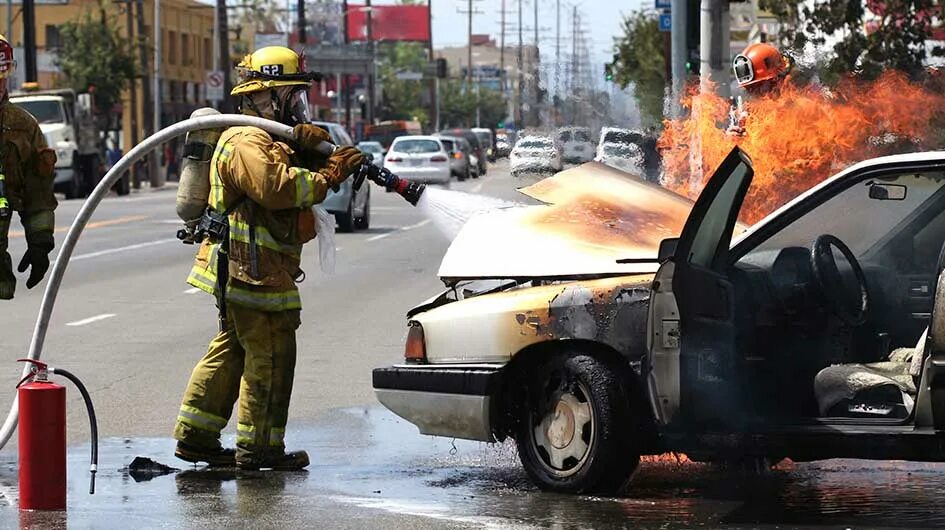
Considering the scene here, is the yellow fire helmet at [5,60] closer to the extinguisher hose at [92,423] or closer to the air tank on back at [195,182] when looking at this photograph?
the air tank on back at [195,182]

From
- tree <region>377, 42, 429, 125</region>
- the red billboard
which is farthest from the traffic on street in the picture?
the red billboard

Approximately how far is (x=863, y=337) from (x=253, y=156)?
8.48 feet

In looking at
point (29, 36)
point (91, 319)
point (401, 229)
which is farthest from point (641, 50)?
point (91, 319)

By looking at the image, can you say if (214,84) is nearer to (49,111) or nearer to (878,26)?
(49,111)

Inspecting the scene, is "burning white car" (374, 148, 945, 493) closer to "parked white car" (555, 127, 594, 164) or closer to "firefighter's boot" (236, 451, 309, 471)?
"firefighter's boot" (236, 451, 309, 471)

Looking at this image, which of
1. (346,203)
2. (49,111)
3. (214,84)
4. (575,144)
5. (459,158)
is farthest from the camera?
(214,84)

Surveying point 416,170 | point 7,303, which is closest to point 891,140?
point 7,303

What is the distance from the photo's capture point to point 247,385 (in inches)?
308

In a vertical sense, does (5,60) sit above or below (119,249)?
above

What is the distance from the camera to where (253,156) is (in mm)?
7617

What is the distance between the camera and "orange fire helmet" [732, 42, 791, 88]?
32.2ft

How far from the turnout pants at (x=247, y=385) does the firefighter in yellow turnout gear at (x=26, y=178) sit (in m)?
0.91

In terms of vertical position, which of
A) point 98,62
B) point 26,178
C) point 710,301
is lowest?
point 710,301

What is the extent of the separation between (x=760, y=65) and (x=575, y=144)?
1.46m
